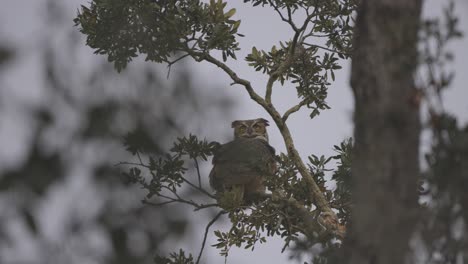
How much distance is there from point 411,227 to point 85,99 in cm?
145

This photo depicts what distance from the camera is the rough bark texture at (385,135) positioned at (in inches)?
110

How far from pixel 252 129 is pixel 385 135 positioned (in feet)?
22.8

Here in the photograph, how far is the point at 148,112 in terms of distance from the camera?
3105mm

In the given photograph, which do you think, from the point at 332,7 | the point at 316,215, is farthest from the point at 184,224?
the point at 332,7

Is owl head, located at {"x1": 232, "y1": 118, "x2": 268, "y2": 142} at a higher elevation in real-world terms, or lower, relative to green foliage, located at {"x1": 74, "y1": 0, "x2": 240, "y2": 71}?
higher

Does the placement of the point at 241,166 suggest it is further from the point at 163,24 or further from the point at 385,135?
the point at 385,135

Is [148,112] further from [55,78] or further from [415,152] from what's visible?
[415,152]

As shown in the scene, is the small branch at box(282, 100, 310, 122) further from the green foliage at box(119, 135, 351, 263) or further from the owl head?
the owl head

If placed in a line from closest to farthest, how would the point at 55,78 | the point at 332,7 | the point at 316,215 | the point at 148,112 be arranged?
the point at 55,78 → the point at 148,112 → the point at 316,215 → the point at 332,7

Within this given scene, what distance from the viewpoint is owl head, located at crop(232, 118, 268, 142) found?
9.78 m

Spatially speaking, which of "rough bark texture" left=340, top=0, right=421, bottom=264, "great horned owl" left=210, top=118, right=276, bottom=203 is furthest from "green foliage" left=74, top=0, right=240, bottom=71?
"rough bark texture" left=340, top=0, right=421, bottom=264

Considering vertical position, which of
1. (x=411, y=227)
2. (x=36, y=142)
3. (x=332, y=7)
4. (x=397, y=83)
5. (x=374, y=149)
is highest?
(x=332, y=7)

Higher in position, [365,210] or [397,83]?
[397,83]

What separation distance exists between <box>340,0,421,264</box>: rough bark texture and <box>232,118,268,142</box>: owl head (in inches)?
262
